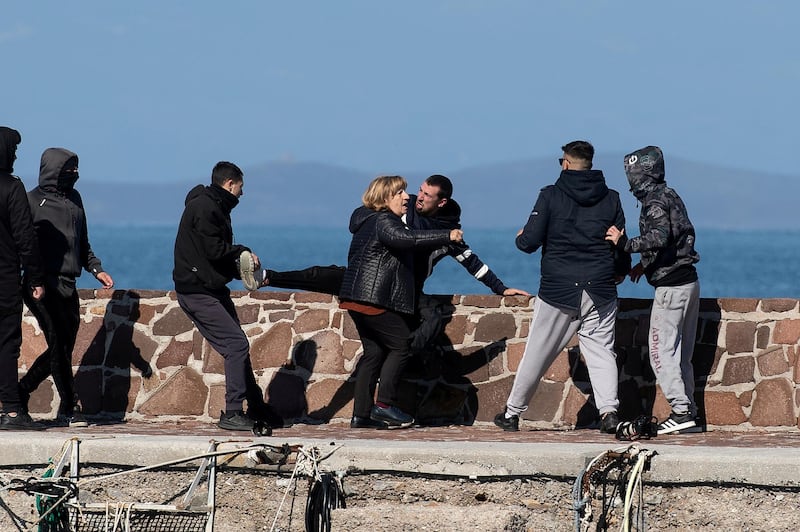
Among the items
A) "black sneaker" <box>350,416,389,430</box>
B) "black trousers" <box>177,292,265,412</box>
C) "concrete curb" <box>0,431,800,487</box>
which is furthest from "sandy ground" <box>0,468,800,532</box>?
"black sneaker" <box>350,416,389,430</box>

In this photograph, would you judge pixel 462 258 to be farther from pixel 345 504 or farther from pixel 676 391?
pixel 345 504

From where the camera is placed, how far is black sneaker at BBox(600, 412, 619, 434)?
9234 millimetres

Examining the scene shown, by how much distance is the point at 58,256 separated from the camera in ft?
32.4

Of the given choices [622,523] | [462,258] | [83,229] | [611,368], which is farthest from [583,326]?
[83,229]

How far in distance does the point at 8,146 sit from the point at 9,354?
1280 mm

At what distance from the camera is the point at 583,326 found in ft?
31.2

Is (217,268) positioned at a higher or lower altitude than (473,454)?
higher

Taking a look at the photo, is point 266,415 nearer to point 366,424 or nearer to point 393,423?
point 366,424

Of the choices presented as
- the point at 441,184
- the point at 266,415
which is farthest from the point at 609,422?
the point at 266,415

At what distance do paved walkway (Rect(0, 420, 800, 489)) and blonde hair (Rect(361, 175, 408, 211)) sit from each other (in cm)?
157

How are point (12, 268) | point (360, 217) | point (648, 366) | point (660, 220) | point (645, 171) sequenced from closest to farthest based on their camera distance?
1. point (660, 220)
2. point (645, 171)
3. point (12, 268)
4. point (360, 217)
5. point (648, 366)

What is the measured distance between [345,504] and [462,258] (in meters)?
2.56

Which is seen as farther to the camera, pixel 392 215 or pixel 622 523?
pixel 392 215

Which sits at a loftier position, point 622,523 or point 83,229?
point 83,229
